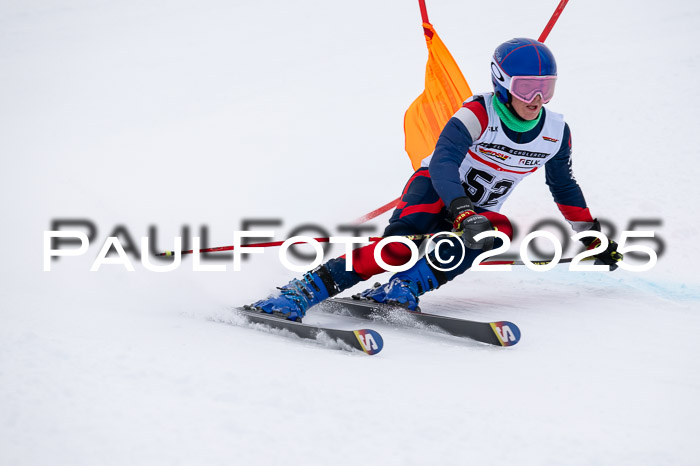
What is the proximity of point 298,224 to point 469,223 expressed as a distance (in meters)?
2.67

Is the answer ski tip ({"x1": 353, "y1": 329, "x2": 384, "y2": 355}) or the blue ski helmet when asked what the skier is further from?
ski tip ({"x1": 353, "y1": 329, "x2": 384, "y2": 355})

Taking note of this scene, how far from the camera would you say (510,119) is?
9.05ft

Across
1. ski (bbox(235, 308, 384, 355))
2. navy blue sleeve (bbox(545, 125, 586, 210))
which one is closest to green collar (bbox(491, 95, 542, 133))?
navy blue sleeve (bbox(545, 125, 586, 210))

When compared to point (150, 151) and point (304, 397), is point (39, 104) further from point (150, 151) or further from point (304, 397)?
point (304, 397)

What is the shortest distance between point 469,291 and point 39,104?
697cm

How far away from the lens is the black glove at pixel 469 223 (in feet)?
7.95

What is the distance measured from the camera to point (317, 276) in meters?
2.82

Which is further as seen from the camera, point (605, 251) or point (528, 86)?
point (605, 251)

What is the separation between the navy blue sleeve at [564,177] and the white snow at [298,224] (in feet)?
1.53

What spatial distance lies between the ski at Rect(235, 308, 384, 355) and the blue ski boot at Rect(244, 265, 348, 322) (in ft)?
0.14

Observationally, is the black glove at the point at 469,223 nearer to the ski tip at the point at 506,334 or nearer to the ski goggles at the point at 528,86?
the ski tip at the point at 506,334

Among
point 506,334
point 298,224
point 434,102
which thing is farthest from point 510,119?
point 298,224

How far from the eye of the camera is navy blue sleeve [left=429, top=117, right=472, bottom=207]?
2635mm

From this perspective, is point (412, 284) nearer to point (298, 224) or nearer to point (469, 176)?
point (469, 176)
